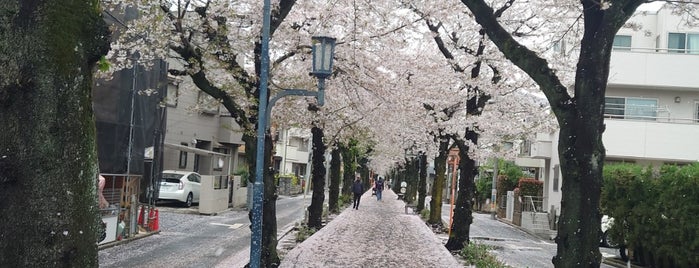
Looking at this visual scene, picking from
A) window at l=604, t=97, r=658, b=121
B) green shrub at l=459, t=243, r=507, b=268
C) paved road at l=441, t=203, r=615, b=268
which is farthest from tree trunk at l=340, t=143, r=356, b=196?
green shrub at l=459, t=243, r=507, b=268

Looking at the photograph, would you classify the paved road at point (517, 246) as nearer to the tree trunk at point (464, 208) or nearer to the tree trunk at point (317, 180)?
the tree trunk at point (464, 208)

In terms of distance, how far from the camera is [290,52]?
43.1 feet

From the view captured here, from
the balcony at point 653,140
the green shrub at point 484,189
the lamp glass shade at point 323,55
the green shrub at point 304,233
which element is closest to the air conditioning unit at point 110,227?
the green shrub at point 304,233

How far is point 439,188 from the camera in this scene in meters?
22.4

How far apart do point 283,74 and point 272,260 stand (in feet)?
18.3

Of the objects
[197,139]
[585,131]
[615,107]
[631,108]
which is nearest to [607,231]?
[615,107]

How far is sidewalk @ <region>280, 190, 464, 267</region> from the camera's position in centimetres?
1263

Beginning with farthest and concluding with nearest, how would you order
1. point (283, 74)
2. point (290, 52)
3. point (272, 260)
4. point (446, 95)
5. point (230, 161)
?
point (230, 161) → point (446, 95) → point (283, 74) → point (290, 52) → point (272, 260)

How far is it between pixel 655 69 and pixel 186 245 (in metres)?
21.3

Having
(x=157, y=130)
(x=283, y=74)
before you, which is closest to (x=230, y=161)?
(x=157, y=130)

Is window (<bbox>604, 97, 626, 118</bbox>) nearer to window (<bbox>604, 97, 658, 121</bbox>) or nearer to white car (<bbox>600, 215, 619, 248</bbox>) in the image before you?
window (<bbox>604, 97, 658, 121</bbox>)

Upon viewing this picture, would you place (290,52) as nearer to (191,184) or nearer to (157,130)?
(157,130)

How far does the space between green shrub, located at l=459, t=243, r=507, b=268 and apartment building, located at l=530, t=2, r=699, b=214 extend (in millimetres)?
15075

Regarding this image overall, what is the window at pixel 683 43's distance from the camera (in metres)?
26.8
